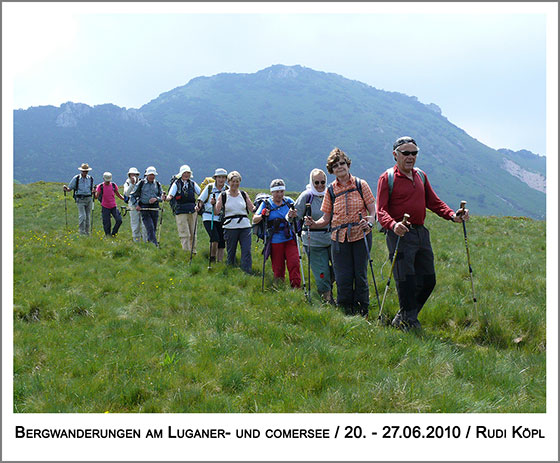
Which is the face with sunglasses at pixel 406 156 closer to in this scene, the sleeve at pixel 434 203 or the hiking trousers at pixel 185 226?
the sleeve at pixel 434 203

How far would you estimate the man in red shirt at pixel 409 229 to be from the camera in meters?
6.22

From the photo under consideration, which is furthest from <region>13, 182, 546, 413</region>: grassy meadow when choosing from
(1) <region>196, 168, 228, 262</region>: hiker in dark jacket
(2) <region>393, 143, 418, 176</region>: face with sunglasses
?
(2) <region>393, 143, 418, 176</region>: face with sunglasses

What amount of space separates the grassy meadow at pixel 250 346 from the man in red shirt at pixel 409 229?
1.80 feet

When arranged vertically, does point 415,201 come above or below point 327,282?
above

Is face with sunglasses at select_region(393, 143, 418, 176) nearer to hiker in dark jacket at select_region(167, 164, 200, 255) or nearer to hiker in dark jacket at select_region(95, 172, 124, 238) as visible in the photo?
hiker in dark jacket at select_region(167, 164, 200, 255)

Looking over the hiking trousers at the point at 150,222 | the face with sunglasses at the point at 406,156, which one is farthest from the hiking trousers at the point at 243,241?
the face with sunglasses at the point at 406,156

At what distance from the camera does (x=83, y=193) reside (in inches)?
620

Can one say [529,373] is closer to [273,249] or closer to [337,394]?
[337,394]

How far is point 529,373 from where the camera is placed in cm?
480

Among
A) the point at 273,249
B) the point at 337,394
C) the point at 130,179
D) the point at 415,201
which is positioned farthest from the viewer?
the point at 130,179

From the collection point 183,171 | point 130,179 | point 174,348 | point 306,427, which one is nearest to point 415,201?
point 306,427

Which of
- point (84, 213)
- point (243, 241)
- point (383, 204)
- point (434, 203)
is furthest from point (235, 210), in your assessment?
point (84, 213)

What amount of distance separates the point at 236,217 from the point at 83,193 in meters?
8.44

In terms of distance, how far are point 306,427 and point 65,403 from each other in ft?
8.48
